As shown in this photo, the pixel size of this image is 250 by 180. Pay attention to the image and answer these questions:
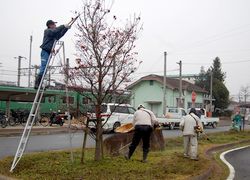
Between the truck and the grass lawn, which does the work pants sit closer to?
the grass lawn

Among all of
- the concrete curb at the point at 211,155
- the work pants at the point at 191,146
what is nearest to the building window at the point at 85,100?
the concrete curb at the point at 211,155

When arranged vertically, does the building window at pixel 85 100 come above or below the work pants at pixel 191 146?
above

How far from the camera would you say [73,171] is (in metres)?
8.89

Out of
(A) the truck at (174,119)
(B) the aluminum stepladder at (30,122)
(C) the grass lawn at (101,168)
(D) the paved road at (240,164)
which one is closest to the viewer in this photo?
(C) the grass lawn at (101,168)

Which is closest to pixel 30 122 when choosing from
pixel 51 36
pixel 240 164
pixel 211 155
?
pixel 51 36

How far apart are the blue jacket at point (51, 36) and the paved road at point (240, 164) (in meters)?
5.64

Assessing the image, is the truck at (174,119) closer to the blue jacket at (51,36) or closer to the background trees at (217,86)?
the blue jacket at (51,36)

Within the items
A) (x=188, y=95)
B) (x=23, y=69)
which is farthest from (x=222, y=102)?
(x=23, y=69)

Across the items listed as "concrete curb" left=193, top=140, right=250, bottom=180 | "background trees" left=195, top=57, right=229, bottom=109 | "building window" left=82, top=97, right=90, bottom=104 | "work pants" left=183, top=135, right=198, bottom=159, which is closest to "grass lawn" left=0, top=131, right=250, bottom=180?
"concrete curb" left=193, top=140, right=250, bottom=180

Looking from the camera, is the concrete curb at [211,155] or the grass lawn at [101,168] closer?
the grass lawn at [101,168]

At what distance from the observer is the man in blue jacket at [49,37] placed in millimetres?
9227

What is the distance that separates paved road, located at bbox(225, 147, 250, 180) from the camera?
35.8ft

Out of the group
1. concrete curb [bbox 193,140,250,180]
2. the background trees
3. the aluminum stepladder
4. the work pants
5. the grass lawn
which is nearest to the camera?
the grass lawn

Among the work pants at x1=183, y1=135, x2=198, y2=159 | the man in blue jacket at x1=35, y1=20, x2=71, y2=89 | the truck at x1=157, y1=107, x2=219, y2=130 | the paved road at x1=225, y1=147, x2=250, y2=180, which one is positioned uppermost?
the man in blue jacket at x1=35, y1=20, x2=71, y2=89
